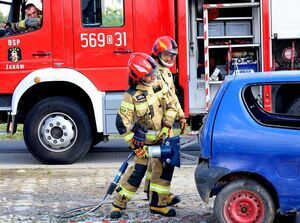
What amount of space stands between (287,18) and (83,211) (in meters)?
4.57

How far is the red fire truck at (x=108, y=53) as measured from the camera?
395 inches

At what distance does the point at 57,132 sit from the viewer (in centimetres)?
1015

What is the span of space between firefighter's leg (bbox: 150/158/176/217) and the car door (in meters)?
3.32

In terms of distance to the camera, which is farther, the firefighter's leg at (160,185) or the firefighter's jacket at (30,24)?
the firefighter's jacket at (30,24)

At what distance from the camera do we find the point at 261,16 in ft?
32.9

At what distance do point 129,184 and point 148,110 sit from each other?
77 cm

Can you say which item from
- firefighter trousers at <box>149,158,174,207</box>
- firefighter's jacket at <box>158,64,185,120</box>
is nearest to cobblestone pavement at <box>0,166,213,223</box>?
firefighter trousers at <box>149,158,174,207</box>

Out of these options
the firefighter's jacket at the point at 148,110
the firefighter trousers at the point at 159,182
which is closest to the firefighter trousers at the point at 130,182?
the firefighter trousers at the point at 159,182

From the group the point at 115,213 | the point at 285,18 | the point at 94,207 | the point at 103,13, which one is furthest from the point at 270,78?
the point at 103,13

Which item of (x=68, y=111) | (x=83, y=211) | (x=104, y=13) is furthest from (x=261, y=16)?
(x=83, y=211)

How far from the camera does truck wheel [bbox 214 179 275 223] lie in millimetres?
6086

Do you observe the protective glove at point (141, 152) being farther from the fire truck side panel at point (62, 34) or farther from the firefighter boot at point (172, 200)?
the fire truck side panel at point (62, 34)

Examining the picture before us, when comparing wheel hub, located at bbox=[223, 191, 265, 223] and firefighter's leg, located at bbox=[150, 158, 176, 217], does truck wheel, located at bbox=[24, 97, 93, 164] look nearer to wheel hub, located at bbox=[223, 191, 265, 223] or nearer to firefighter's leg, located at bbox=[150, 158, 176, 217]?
firefighter's leg, located at bbox=[150, 158, 176, 217]

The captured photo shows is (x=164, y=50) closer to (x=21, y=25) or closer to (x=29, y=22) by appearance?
(x=29, y=22)
